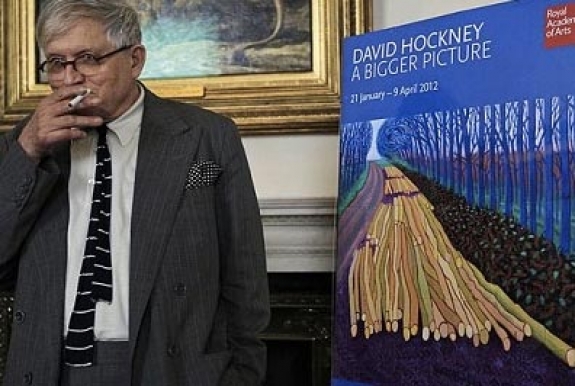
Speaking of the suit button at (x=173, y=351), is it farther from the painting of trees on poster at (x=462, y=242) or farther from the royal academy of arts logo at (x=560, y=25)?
the royal academy of arts logo at (x=560, y=25)

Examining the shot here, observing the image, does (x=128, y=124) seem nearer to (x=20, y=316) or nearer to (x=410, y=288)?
(x=20, y=316)

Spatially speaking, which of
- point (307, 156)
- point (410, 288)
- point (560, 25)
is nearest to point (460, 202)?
point (410, 288)

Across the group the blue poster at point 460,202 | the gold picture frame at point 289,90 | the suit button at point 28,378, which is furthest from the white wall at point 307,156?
the suit button at point 28,378

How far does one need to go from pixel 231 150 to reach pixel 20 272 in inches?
17.4

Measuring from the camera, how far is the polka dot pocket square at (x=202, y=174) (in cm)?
173

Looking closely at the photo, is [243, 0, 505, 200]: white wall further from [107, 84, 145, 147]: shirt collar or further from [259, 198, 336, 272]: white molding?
[107, 84, 145, 147]: shirt collar

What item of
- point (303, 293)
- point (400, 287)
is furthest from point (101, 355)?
point (303, 293)

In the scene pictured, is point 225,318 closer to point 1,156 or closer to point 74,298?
point 74,298

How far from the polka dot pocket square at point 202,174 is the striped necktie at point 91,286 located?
156 millimetres

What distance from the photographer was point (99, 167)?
172 centimetres

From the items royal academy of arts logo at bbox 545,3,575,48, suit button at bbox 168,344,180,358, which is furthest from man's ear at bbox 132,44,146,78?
royal academy of arts logo at bbox 545,3,575,48

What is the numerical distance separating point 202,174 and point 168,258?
0.56 ft

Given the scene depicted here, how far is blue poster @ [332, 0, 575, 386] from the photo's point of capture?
4.90 ft

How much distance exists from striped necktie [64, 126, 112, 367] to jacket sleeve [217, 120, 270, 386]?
0.22 meters
